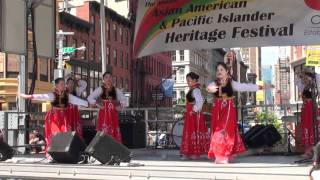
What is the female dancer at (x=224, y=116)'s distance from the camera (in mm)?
7855

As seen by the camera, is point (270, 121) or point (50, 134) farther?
point (270, 121)

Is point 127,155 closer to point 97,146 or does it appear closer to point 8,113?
point 97,146

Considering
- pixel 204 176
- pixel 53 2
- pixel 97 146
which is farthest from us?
pixel 53 2

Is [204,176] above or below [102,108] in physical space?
below

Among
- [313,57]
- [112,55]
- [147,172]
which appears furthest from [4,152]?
[112,55]

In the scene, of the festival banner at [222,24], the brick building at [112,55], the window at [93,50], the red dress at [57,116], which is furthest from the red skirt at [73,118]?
the window at [93,50]

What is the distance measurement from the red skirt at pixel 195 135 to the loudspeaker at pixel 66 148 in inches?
70.4

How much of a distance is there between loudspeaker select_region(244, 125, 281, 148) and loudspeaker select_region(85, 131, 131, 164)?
303cm

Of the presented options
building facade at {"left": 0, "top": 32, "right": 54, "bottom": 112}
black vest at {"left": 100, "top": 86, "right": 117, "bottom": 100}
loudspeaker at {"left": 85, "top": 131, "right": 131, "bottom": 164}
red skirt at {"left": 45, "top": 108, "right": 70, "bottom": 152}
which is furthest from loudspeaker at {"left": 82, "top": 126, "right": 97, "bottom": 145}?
building facade at {"left": 0, "top": 32, "right": 54, "bottom": 112}

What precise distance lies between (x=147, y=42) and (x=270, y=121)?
313 centimetres

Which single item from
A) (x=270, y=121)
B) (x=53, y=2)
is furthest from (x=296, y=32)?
(x=53, y=2)

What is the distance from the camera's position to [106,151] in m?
7.05

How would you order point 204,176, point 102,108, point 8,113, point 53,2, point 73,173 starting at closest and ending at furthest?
point 204,176 → point 73,173 → point 102,108 → point 8,113 → point 53,2

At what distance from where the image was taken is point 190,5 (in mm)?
10172
